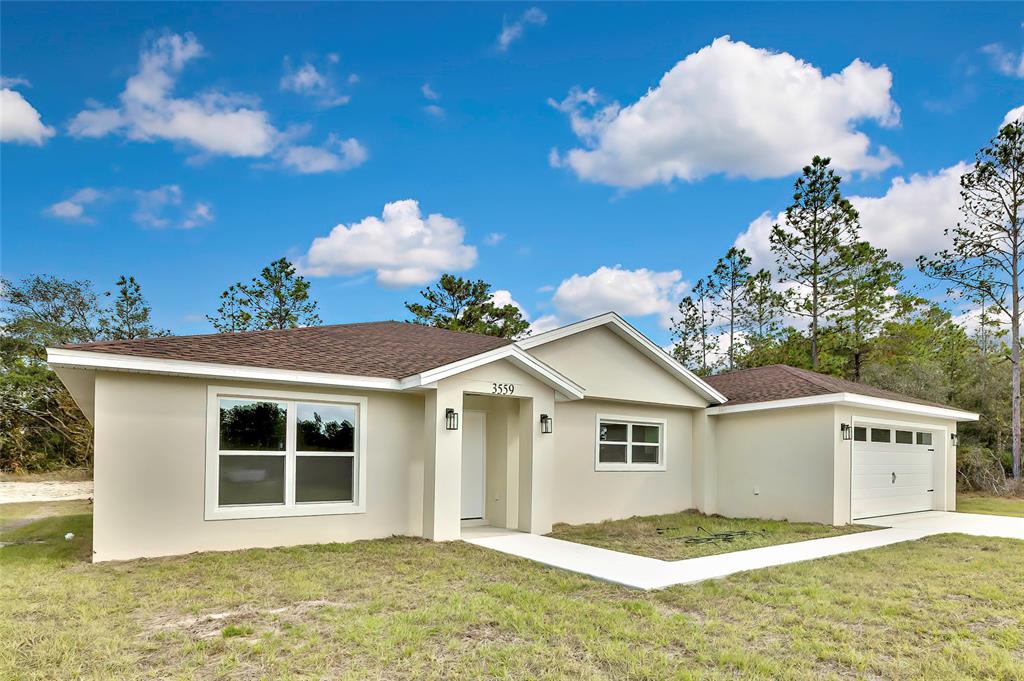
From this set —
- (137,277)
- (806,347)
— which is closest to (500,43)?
(806,347)

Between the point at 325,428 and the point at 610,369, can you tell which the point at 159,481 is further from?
the point at 610,369

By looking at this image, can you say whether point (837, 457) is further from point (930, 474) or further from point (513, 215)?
point (513, 215)

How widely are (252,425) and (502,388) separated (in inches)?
154

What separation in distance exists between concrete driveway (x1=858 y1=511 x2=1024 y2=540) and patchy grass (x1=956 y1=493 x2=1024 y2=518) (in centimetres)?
100

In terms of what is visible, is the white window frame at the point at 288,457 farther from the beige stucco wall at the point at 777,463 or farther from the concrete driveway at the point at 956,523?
the concrete driveway at the point at 956,523

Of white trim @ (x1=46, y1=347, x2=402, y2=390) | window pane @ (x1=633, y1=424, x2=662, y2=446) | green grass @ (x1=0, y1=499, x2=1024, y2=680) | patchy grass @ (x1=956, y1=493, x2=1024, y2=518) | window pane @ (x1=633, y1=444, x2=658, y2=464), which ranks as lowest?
patchy grass @ (x1=956, y1=493, x2=1024, y2=518)

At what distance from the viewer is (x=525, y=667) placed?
4.55m

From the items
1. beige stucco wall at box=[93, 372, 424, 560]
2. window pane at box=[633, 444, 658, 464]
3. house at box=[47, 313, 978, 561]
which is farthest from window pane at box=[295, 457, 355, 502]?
window pane at box=[633, 444, 658, 464]

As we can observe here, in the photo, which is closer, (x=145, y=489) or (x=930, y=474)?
(x=145, y=489)

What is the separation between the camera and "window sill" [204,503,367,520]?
869 cm

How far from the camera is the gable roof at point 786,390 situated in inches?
514

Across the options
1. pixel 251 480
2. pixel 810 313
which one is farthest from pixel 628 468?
pixel 810 313

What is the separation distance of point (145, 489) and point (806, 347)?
26.9 m

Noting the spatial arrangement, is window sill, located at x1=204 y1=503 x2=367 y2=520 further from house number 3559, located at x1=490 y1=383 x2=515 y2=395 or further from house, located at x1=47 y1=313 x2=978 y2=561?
house number 3559, located at x1=490 y1=383 x2=515 y2=395
